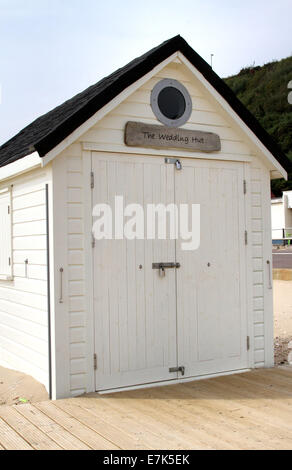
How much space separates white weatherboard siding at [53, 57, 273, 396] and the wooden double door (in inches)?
4.0

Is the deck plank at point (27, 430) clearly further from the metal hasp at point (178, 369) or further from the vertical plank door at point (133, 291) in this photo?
the metal hasp at point (178, 369)

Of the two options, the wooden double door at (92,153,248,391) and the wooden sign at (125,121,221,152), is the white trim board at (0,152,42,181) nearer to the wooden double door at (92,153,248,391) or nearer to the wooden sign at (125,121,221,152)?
the wooden double door at (92,153,248,391)

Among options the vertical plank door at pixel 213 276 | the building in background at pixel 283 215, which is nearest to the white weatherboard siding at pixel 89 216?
the vertical plank door at pixel 213 276

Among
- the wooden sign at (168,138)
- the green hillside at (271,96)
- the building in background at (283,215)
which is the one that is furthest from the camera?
the green hillside at (271,96)

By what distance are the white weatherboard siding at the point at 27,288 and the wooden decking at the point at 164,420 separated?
32.5 inches

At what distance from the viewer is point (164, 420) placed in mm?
4488

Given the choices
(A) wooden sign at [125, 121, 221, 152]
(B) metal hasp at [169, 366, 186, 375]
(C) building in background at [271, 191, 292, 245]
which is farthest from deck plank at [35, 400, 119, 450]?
(C) building in background at [271, 191, 292, 245]

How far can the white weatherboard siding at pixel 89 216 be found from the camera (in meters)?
5.26

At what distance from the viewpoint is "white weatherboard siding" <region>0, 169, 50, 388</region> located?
551 centimetres

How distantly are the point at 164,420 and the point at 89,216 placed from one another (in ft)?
7.01

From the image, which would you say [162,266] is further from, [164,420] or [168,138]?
[164,420]

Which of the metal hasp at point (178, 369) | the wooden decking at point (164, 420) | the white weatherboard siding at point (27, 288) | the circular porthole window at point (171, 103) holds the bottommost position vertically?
the wooden decking at point (164, 420)

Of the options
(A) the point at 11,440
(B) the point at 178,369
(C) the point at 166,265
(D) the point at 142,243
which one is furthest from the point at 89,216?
(A) the point at 11,440
